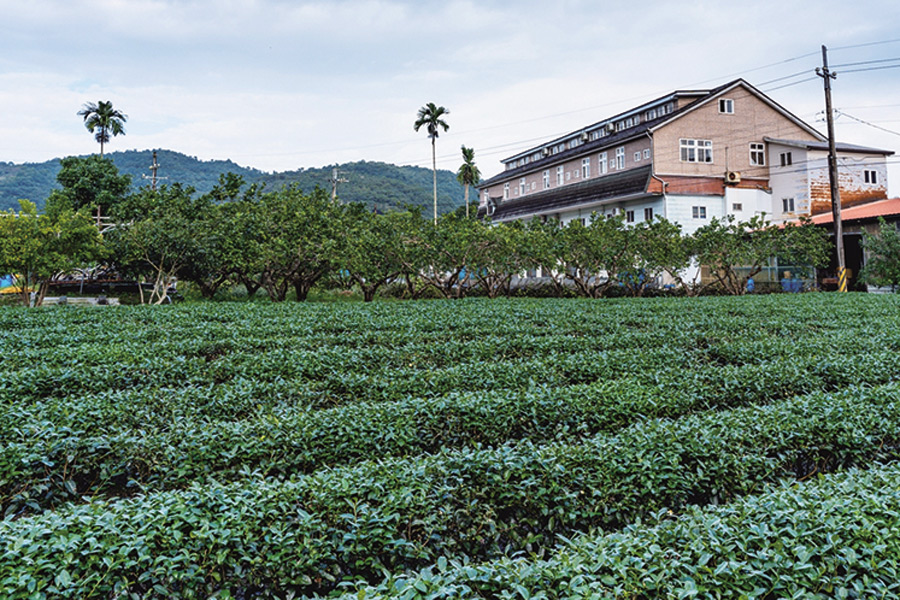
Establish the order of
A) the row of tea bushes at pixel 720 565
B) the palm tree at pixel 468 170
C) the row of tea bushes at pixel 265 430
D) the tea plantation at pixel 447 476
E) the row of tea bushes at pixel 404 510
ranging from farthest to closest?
the palm tree at pixel 468 170
the row of tea bushes at pixel 265 430
the row of tea bushes at pixel 404 510
the tea plantation at pixel 447 476
the row of tea bushes at pixel 720 565

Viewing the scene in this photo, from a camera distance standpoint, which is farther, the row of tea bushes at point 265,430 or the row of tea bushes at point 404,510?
the row of tea bushes at point 265,430

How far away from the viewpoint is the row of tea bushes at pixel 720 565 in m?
2.62

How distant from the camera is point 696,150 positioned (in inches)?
1361

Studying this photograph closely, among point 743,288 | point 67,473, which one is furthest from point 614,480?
point 743,288

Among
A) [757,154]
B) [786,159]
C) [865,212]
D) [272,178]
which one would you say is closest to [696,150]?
[757,154]

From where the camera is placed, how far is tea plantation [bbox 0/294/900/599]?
2869 millimetres

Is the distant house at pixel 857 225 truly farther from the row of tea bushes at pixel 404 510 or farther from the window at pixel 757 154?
the row of tea bushes at pixel 404 510

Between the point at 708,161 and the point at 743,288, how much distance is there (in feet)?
32.8

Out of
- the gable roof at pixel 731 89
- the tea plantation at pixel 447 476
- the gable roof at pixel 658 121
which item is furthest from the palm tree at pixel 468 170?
the tea plantation at pixel 447 476

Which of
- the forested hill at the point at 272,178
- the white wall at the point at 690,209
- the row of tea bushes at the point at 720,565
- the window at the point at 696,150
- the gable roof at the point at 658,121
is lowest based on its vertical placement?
the row of tea bushes at the point at 720,565

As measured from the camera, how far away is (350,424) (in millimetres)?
5191

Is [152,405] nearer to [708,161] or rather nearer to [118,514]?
[118,514]

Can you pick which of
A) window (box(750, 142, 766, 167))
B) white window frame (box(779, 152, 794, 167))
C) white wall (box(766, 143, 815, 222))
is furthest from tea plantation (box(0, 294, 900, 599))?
window (box(750, 142, 766, 167))

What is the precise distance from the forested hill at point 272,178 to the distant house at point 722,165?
33.7 m
